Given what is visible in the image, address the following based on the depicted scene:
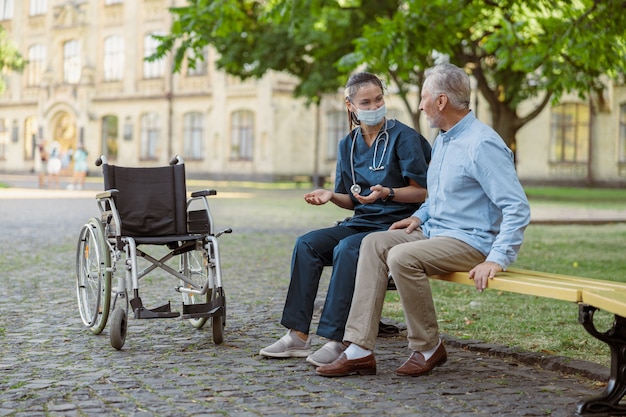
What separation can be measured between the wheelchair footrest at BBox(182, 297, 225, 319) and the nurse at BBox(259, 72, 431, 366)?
47 cm

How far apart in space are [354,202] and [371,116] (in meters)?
0.58

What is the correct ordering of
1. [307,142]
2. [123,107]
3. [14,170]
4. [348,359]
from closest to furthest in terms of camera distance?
[348,359] → [307,142] → [123,107] → [14,170]

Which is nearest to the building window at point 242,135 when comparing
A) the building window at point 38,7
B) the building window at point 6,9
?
the building window at point 38,7

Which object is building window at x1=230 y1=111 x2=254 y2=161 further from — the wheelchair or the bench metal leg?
the bench metal leg

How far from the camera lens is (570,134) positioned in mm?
44281

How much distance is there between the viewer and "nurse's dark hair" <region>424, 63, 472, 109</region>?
5.41m

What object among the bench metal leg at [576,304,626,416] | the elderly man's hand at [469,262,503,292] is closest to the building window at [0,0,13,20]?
the elderly man's hand at [469,262,503,292]

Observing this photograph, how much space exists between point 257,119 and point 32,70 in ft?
58.8

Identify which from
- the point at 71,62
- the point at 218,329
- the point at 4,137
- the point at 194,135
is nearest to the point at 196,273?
the point at 218,329

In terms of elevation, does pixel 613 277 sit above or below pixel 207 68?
below

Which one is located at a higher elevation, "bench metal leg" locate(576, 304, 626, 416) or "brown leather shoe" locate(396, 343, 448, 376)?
"bench metal leg" locate(576, 304, 626, 416)

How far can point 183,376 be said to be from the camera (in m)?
5.45

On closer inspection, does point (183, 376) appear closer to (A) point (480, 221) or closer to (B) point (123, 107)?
(A) point (480, 221)

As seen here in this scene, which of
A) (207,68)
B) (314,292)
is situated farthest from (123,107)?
(314,292)
